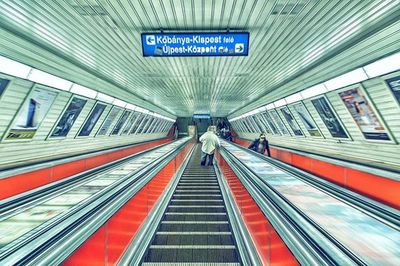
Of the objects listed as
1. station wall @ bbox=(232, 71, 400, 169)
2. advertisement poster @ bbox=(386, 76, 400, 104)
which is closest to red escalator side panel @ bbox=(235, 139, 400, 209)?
station wall @ bbox=(232, 71, 400, 169)

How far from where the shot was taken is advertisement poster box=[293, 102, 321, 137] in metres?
9.58

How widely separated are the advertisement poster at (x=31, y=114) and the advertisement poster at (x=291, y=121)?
8537mm

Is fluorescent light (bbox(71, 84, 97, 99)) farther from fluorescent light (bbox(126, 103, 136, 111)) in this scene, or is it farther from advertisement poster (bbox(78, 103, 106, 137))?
fluorescent light (bbox(126, 103, 136, 111))

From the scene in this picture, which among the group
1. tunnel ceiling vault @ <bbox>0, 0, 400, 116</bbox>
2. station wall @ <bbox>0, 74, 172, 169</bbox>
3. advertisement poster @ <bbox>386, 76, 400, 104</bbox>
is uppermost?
tunnel ceiling vault @ <bbox>0, 0, 400, 116</bbox>

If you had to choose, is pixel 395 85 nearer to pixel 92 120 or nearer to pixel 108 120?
pixel 92 120

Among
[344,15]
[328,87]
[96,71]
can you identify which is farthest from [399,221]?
[96,71]

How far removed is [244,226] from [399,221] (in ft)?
7.30

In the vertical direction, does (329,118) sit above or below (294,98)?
below

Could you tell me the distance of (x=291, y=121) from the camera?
11508 mm

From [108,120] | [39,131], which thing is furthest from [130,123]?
[39,131]

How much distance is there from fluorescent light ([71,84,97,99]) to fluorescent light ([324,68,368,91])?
22.2ft

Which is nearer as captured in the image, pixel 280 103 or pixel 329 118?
pixel 329 118

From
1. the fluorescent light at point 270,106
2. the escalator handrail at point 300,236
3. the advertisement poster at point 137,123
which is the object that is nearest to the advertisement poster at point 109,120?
the advertisement poster at point 137,123

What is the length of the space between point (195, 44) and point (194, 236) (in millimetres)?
3316
